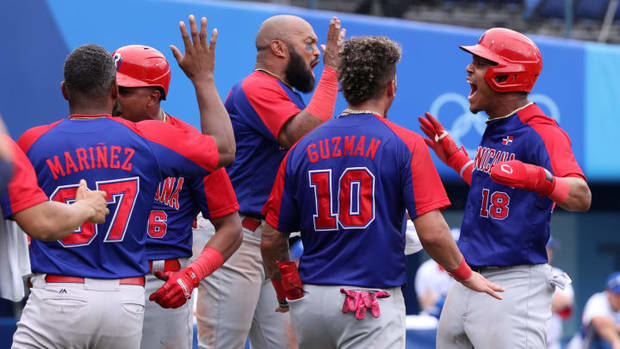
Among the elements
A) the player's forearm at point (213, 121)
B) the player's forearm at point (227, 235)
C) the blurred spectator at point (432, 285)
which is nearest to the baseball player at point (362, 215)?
the player's forearm at point (213, 121)

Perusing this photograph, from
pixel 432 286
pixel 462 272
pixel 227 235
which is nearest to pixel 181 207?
pixel 227 235

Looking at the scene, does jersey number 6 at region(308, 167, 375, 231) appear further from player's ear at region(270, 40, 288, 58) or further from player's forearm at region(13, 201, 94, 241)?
player's ear at region(270, 40, 288, 58)

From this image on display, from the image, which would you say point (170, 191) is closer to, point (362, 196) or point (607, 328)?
point (362, 196)

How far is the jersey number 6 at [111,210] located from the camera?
3270 mm

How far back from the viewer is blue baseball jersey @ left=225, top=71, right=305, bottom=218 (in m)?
4.50

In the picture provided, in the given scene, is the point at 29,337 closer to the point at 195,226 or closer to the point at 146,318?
the point at 146,318

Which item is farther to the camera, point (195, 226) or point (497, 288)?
point (195, 226)

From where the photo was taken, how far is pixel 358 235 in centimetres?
351

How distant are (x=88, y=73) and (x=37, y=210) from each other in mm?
613

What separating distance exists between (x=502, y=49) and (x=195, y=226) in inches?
69.8

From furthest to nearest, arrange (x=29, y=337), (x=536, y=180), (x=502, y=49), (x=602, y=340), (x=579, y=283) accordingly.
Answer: (x=579, y=283)
(x=602, y=340)
(x=502, y=49)
(x=536, y=180)
(x=29, y=337)

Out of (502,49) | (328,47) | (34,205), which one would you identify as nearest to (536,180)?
(502,49)

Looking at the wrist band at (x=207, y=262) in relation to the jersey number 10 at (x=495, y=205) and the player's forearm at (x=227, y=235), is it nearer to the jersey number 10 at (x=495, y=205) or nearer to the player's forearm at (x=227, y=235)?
the player's forearm at (x=227, y=235)

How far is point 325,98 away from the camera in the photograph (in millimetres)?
4402
